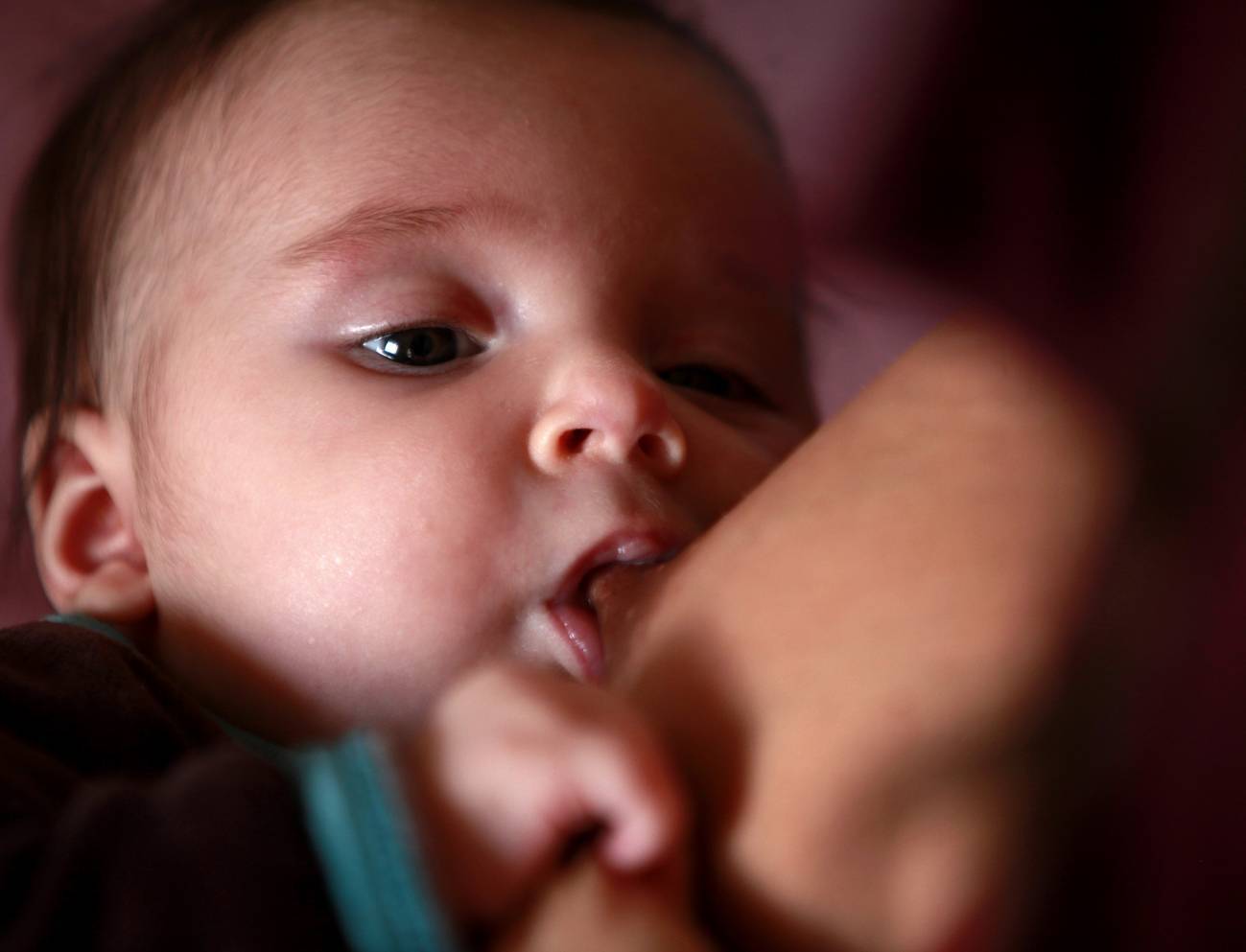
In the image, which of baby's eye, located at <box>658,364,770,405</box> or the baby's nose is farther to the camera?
baby's eye, located at <box>658,364,770,405</box>

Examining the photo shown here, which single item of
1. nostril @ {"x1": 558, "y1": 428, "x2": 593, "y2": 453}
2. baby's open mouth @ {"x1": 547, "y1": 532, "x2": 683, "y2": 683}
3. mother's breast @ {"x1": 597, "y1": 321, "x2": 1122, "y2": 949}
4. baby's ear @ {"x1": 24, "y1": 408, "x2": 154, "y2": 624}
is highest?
mother's breast @ {"x1": 597, "y1": 321, "x2": 1122, "y2": 949}

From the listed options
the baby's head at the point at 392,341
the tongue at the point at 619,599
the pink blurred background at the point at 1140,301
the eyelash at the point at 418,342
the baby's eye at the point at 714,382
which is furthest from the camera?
the baby's eye at the point at 714,382

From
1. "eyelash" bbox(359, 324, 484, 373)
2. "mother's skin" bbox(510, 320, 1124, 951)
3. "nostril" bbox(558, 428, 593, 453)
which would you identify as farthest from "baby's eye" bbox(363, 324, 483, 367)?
"mother's skin" bbox(510, 320, 1124, 951)

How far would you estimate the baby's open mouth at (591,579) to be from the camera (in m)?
0.60

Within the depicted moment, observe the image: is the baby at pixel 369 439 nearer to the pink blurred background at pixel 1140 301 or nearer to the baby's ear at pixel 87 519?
the baby's ear at pixel 87 519

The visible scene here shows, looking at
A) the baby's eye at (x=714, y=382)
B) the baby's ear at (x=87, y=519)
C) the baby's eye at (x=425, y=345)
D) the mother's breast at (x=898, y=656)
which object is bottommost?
the baby's ear at (x=87, y=519)

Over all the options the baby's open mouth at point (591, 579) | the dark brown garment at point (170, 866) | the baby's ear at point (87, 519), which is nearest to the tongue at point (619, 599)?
the baby's open mouth at point (591, 579)

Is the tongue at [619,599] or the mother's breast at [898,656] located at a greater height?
the mother's breast at [898,656]

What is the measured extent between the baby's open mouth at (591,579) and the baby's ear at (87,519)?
34 cm

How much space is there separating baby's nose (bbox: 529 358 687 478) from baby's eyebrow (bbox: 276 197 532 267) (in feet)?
0.44

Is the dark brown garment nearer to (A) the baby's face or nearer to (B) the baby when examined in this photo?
(B) the baby

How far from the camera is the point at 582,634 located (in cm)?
60

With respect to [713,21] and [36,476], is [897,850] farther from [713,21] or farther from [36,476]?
[713,21]

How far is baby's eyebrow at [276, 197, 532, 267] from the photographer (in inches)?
28.2
